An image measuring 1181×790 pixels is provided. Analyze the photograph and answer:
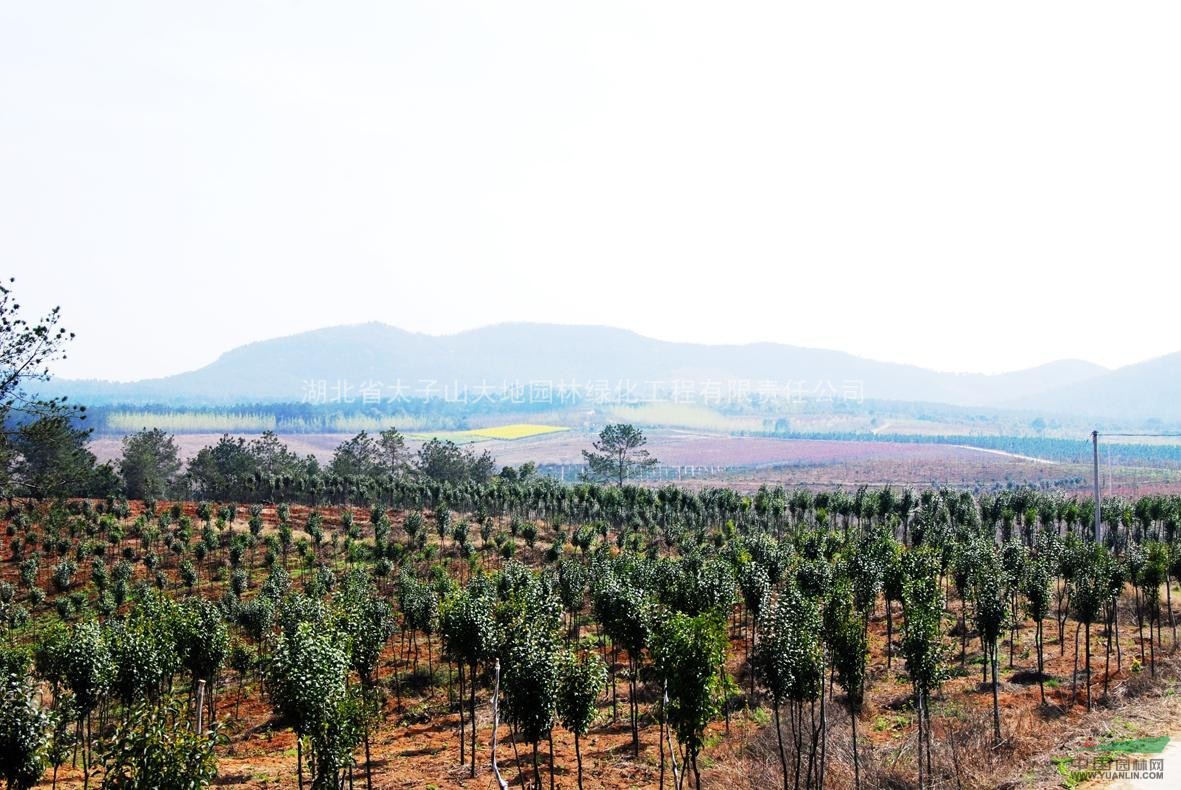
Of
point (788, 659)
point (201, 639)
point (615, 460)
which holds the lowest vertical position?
point (615, 460)

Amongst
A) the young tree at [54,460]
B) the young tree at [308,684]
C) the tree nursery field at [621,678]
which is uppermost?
the young tree at [54,460]

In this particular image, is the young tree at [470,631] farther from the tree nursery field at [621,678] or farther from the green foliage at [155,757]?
the green foliage at [155,757]

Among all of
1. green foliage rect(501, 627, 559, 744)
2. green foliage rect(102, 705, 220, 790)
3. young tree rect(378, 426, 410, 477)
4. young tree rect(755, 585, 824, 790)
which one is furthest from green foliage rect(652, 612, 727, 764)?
young tree rect(378, 426, 410, 477)

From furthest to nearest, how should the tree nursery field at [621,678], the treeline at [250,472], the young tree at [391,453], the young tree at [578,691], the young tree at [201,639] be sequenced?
the young tree at [391,453], the treeline at [250,472], the young tree at [201,639], the young tree at [578,691], the tree nursery field at [621,678]

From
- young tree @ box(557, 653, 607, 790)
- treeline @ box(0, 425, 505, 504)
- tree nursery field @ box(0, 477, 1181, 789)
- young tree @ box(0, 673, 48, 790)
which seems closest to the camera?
young tree @ box(0, 673, 48, 790)

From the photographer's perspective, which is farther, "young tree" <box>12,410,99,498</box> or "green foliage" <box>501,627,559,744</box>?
"young tree" <box>12,410,99,498</box>

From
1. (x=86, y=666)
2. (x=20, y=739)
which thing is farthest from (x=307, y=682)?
(x=86, y=666)

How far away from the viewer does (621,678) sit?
4725cm

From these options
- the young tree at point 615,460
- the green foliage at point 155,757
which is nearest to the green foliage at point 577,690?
the green foliage at point 155,757

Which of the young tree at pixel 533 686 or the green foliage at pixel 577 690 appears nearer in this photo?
the young tree at pixel 533 686

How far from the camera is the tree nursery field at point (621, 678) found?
1039 inches

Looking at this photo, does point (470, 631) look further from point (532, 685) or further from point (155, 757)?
point (155, 757)

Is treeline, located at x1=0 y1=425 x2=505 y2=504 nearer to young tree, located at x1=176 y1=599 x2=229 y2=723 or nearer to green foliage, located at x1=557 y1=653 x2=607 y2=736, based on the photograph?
young tree, located at x1=176 y1=599 x2=229 y2=723

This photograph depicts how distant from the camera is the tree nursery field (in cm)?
2639
